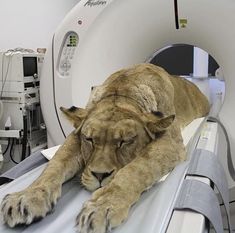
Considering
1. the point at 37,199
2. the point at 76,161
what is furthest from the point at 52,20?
the point at 37,199

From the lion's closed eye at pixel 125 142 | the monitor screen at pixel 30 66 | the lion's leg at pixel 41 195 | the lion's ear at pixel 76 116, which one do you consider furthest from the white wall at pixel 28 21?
the lion's closed eye at pixel 125 142

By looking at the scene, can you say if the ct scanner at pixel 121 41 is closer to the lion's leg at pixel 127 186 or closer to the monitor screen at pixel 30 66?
the monitor screen at pixel 30 66

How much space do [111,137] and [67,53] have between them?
1121 mm

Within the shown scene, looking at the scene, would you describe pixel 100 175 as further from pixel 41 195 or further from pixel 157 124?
pixel 157 124

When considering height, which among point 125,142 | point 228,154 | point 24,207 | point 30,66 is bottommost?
point 228,154

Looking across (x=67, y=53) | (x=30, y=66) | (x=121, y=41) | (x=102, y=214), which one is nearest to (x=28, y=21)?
(x=30, y=66)

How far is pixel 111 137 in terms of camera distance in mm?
1007

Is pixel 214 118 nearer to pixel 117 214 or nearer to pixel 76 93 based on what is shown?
pixel 76 93

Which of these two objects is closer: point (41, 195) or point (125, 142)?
point (41, 195)

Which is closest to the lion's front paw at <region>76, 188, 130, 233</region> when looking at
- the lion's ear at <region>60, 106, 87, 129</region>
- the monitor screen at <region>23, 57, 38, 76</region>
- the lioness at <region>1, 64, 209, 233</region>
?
the lioness at <region>1, 64, 209, 233</region>

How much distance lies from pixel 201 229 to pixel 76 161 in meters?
0.47

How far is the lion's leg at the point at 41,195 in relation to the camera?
826 millimetres

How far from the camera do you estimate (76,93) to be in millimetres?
1949

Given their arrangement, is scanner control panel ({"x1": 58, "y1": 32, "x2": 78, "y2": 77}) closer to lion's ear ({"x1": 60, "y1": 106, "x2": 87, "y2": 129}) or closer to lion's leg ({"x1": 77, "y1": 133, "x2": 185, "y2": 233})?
lion's ear ({"x1": 60, "y1": 106, "x2": 87, "y2": 129})
